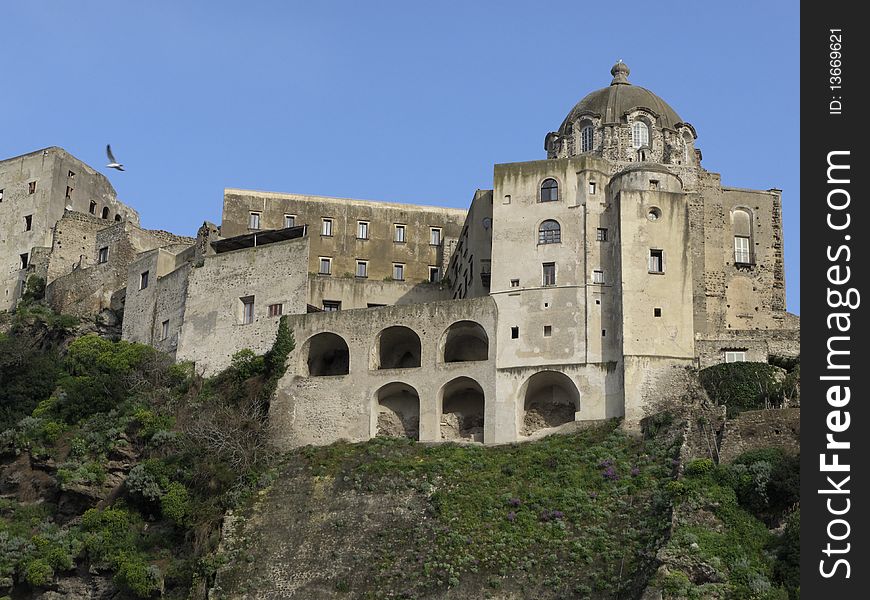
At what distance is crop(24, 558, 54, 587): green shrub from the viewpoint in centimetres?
4872

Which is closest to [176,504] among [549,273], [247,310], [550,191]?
[247,310]

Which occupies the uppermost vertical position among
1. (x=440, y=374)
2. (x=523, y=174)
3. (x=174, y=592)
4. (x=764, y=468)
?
(x=523, y=174)

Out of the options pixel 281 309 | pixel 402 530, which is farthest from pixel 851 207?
pixel 281 309

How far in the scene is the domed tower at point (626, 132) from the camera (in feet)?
205

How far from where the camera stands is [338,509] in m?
49.1

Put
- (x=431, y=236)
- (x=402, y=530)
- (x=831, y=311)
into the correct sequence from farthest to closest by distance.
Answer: (x=431, y=236) → (x=402, y=530) → (x=831, y=311)

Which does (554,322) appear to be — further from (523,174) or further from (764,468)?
(764,468)

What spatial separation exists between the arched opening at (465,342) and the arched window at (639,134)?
12566mm

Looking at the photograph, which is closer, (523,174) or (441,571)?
(441,571)

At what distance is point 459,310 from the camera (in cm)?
5672

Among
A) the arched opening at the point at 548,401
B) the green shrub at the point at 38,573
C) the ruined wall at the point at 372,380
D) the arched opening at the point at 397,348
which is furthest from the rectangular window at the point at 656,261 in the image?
the green shrub at the point at 38,573

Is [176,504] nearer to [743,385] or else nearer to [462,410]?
[462,410]

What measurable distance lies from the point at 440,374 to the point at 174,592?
1424 cm

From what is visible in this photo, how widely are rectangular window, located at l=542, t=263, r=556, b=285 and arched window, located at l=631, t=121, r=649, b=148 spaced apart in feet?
31.5
